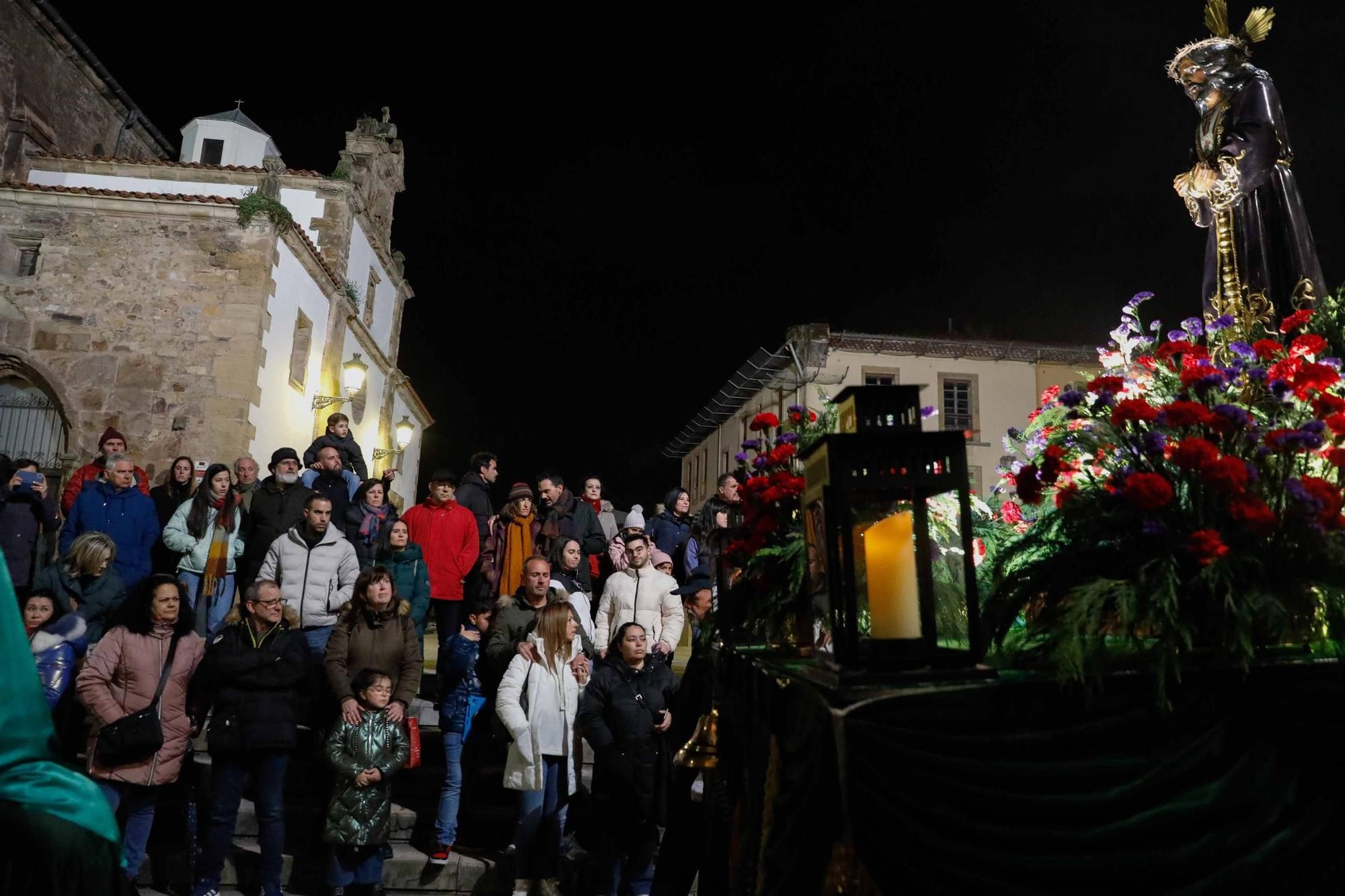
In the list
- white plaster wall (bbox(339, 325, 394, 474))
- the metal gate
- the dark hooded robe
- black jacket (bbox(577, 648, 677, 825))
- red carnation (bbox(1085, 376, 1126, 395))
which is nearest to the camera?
red carnation (bbox(1085, 376, 1126, 395))

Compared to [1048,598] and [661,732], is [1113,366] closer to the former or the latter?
[1048,598]

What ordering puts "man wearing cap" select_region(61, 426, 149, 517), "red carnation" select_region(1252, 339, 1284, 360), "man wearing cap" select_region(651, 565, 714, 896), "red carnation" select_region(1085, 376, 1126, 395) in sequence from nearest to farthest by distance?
"red carnation" select_region(1085, 376, 1126, 395), "red carnation" select_region(1252, 339, 1284, 360), "man wearing cap" select_region(651, 565, 714, 896), "man wearing cap" select_region(61, 426, 149, 517)

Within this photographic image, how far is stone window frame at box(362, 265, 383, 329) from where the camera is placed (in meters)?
24.1

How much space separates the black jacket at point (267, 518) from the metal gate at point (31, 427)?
8680 millimetres

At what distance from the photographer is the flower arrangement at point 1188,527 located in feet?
7.11

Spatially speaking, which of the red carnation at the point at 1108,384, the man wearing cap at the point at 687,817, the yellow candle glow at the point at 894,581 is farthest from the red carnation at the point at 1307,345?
the man wearing cap at the point at 687,817

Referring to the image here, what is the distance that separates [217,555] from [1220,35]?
29.1 ft

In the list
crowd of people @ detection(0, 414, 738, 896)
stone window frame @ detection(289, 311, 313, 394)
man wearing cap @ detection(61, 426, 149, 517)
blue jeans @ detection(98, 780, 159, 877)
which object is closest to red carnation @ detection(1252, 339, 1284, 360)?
crowd of people @ detection(0, 414, 738, 896)

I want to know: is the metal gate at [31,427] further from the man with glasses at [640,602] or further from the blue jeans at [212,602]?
the man with glasses at [640,602]

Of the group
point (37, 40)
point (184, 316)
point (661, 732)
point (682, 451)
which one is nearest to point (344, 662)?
point (661, 732)

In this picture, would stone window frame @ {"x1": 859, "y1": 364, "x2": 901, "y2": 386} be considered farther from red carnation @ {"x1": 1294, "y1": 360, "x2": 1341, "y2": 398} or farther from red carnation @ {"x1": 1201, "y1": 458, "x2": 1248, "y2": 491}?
red carnation @ {"x1": 1201, "y1": 458, "x2": 1248, "y2": 491}

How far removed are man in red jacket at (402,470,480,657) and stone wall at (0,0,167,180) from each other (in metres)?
15.6

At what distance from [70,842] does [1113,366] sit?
14.3 feet

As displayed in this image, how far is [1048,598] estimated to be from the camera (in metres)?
2.44
